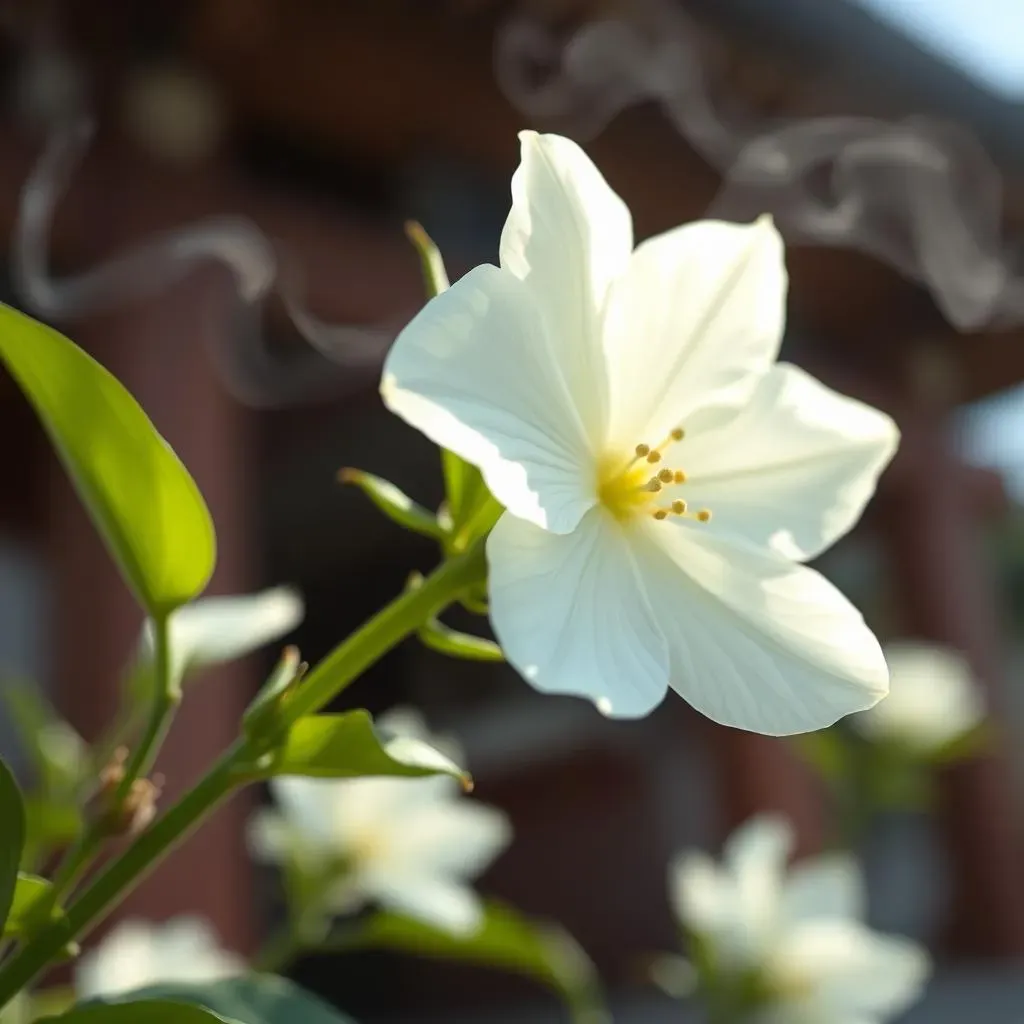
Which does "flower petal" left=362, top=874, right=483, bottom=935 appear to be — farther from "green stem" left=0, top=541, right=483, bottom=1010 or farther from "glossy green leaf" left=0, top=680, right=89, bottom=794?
"green stem" left=0, top=541, right=483, bottom=1010

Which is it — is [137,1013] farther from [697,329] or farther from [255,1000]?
[697,329]

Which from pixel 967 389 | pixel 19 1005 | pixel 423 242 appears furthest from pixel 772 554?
pixel 967 389

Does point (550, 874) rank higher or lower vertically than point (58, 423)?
lower

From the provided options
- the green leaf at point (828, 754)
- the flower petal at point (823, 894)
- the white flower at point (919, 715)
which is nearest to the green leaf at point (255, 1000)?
the flower petal at point (823, 894)

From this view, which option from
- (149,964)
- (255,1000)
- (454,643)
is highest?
(454,643)

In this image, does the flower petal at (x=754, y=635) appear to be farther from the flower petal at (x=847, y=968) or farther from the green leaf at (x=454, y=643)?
the flower petal at (x=847, y=968)

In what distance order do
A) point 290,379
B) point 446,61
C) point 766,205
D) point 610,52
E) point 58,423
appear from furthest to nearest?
point 290,379, point 446,61, point 610,52, point 766,205, point 58,423

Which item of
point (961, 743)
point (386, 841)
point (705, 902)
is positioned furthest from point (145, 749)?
point (961, 743)

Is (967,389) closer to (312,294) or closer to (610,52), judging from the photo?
(312,294)

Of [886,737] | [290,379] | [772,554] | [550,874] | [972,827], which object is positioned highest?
[772,554]
